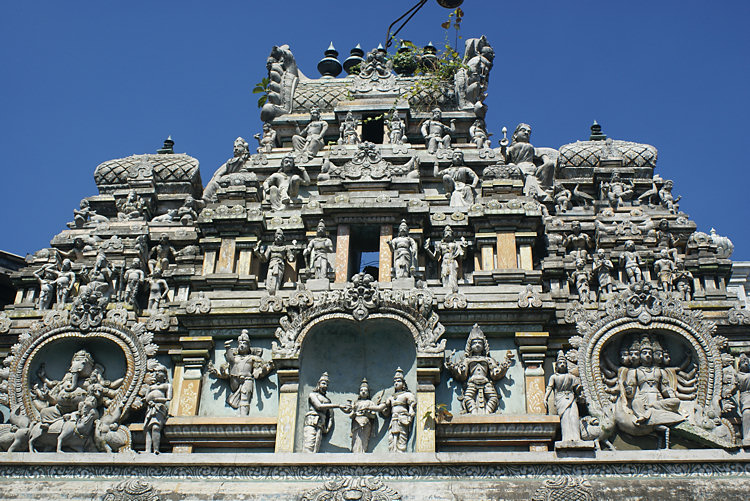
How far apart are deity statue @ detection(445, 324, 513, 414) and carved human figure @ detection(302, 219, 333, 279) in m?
4.33

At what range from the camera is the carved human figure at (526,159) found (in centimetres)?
3147

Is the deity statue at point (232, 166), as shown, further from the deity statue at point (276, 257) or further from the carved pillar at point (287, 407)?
the carved pillar at point (287, 407)

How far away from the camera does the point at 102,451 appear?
23.0 meters

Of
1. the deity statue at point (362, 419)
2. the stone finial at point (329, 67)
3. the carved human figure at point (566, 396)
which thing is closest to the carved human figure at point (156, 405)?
the deity statue at point (362, 419)

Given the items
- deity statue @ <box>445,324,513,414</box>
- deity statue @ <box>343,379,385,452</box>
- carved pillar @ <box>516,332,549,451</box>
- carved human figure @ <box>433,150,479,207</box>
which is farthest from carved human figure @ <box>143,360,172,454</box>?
carved human figure @ <box>433,150,479,207</box>

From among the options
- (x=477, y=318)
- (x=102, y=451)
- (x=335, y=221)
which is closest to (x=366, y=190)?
(x=335, y=221)

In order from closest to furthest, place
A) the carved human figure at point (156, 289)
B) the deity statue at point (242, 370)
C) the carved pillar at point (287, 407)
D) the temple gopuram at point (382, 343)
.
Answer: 1. the temple gopuram at point (382, 343)
2. the carved pillar at point (287, 407)
3. the deity statue at point (242, 370)
4. the carved human figure at point (156, 289)

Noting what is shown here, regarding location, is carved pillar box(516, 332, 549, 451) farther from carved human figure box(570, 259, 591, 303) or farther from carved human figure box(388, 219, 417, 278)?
carved human figure box(388, 219, 417, 278)

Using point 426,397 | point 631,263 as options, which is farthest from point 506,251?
point 426,397

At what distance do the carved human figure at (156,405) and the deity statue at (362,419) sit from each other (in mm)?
4282

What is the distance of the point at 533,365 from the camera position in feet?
78.9

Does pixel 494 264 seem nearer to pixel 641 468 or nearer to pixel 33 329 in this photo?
pixel 641 468

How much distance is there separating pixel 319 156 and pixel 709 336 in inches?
550

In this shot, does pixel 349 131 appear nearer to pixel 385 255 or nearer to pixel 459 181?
pixel 459 181
